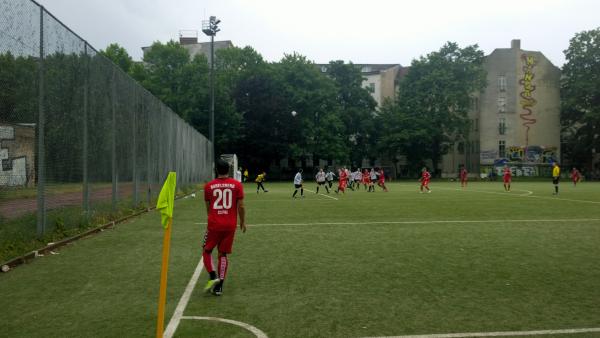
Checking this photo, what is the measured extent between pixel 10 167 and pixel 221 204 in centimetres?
430

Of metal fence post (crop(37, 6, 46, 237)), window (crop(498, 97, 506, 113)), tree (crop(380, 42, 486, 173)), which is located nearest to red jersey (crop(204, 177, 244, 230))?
metal fence post (crop(37, 6, 46, 237))

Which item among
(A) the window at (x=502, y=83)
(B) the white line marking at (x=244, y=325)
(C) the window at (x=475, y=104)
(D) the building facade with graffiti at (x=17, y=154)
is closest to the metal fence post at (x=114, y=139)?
(D) the building facade with graffiti at (x=17, y=154)

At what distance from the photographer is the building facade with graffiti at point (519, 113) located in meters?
72.2

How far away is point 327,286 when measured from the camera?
6801mm

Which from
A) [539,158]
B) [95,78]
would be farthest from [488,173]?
[95,78]

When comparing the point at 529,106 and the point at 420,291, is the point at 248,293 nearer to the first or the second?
the point at 420,291

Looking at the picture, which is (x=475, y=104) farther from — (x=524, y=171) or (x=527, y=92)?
(x=524, y=171)

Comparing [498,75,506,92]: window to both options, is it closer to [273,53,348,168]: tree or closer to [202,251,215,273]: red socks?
[273,53,348,168]: tree

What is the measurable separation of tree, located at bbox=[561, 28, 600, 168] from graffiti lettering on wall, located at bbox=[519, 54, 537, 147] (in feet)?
13.7

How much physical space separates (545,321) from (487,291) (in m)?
1.29

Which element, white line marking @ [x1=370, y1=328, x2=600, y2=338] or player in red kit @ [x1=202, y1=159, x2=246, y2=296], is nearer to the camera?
white line marking @ [x1=370, y1=328, x2=600, y2=338]

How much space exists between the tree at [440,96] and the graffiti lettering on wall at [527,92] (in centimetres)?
646

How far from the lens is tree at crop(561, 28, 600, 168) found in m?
68.2

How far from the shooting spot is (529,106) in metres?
72.7
